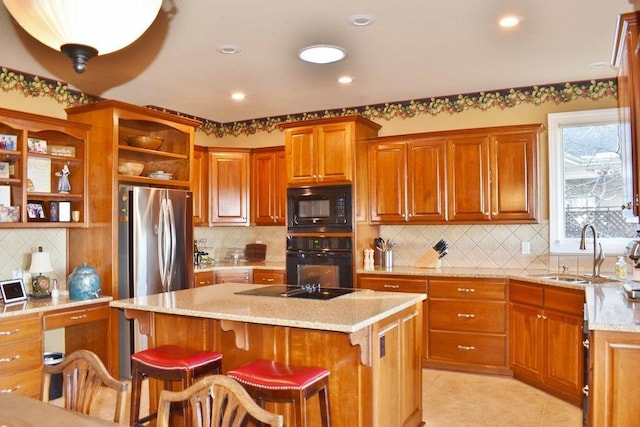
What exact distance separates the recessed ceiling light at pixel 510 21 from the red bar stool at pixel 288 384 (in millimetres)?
2497

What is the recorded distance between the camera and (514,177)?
4.71 meters

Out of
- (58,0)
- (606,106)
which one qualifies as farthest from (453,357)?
(58,0)

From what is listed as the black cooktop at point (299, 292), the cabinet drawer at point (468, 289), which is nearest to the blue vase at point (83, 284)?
the black cooktop at point (299, 292)

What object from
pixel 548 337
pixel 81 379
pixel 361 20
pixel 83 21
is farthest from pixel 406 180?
pixel 83 21

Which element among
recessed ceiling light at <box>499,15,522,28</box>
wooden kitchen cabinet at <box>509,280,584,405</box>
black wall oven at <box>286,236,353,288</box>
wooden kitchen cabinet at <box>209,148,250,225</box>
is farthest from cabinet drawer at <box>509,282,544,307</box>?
wooden kitchen cabinet at <box>209,148,250,225</box>

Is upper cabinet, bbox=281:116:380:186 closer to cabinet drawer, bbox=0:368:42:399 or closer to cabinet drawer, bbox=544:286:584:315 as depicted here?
cabinet drawer, bbox=544:286:584:315

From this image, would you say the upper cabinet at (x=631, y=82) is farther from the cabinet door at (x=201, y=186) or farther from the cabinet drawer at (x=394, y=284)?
the cabinet door at (x=201, y=186)

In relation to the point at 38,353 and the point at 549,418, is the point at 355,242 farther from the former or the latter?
the point at 38,353

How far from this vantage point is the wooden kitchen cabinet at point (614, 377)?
230 cm

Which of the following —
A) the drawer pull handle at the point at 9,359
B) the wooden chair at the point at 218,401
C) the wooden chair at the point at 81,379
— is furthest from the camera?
the drawer pull handle at the point at 9,359

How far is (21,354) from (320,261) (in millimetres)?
2727

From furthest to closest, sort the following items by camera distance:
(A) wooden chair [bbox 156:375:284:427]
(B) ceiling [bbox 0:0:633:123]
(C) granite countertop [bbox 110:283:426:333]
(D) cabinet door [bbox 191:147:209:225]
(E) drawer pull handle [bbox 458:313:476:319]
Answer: (D) cabinet door [bbox 191:147:209:225] < (E) drawer pull handle [bbox 458:313:476:319] < (B) ceiling [bbox 0:0:633:123] < (C) granite countertop [bbox 110:283:426:333] < (A) wooden chair [bbox 156:375:284:427]

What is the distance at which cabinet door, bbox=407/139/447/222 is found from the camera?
16.4 ft

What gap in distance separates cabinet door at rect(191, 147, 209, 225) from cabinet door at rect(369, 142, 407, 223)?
199 centimetres
